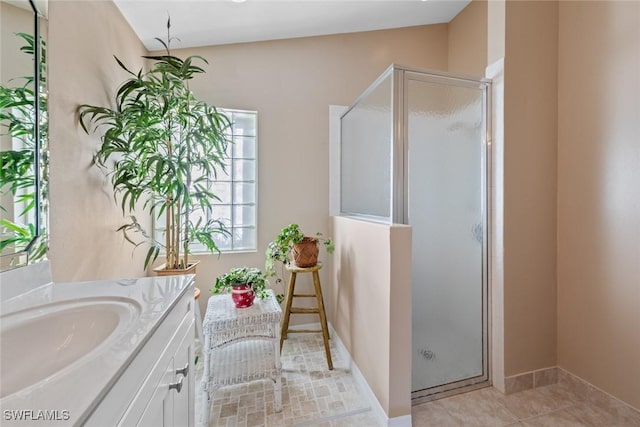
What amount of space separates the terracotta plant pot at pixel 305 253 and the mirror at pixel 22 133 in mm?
1295

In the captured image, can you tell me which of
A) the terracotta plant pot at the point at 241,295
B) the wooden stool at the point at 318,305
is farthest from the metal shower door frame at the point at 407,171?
the terracotta plant pot at the point at 241,295

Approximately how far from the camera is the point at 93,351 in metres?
0.58

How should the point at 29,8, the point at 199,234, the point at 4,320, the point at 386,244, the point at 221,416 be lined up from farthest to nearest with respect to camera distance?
1. the point at 199,234
2. the point at 221,416
3. the point at 386,244
4. the point at 29,8
5. the point at 4,320

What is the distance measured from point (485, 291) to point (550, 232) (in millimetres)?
573

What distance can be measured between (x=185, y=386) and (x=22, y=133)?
3.52ft

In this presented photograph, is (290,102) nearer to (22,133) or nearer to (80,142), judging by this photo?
(80,142)

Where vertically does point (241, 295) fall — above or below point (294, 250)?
below

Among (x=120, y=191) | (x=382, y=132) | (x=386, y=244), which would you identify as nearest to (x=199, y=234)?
(x=120, y=191)

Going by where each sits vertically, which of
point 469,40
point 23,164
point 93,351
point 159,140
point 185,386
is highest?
point 469,40

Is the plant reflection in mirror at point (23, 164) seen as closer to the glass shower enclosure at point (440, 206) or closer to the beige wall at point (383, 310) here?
the beige wall at point (383, 310)

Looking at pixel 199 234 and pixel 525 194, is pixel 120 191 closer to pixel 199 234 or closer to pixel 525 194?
pixel 199 234

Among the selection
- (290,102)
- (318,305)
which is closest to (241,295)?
(318,305)

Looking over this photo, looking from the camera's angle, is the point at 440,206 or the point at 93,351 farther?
the point at 440,206

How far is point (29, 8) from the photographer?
1.02 meters
